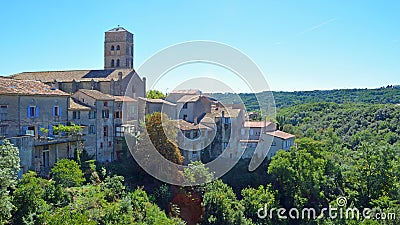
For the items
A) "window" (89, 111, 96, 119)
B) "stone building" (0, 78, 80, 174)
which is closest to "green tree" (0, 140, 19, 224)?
"stone building" (0, 78, 80, 174)

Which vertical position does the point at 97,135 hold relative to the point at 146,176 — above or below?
above

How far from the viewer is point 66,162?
25.3 meters

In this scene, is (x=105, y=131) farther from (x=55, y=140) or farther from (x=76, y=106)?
(x=55, y=140)

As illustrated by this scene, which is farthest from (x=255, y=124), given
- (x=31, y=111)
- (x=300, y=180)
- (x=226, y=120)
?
(x=31, y=111)

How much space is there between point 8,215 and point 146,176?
519 inches

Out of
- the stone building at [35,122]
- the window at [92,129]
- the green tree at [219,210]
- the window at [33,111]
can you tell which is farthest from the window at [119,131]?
the green tree at [219,210]

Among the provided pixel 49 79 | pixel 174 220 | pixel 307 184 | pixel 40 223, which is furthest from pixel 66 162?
pixel 307 184

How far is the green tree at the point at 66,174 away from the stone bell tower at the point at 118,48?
105 feet

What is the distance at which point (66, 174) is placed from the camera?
24.1 metres

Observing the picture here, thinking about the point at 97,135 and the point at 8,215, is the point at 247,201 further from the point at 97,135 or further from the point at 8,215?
the point at 8,215

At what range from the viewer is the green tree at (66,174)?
78.3 ft

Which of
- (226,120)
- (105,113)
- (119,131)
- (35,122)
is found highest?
(105,113)

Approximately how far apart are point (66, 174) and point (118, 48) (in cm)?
3464

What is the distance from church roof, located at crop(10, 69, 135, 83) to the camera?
41494 millimetres
